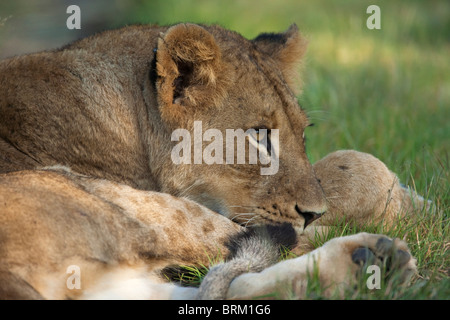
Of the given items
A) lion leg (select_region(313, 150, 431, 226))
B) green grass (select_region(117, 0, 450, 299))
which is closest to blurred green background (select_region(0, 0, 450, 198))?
green grass (select_region(117, 0, 450, 299))

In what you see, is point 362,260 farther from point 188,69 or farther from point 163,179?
point 188,69

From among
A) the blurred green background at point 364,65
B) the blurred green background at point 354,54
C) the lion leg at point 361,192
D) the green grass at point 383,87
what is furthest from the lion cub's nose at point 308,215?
the blurred green background at point 354,54

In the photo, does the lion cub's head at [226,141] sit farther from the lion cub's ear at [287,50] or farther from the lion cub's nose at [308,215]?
the lion cub's ear at [287,50]

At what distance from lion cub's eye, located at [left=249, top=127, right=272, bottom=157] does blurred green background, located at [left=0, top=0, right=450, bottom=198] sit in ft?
2.85

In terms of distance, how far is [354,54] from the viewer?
7.57 metres

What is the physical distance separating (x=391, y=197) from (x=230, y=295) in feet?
4.16

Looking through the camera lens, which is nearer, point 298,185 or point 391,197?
point 298,185

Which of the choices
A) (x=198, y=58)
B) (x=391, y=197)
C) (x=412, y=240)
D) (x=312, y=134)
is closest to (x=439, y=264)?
(x=412, y=240)

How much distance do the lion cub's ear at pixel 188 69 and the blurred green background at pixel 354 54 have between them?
99 centimetres

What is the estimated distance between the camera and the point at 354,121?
570cm

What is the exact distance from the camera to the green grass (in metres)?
3.33

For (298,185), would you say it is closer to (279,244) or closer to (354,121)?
(279,244)

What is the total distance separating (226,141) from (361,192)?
0.75 m

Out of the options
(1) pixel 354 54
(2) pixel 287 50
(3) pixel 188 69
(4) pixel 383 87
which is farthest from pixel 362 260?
(1) pixel 354 54
